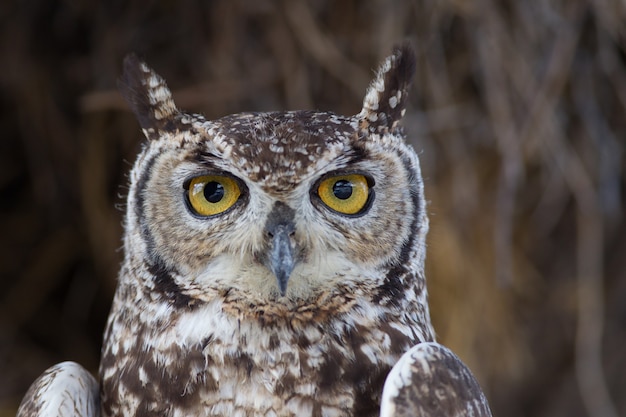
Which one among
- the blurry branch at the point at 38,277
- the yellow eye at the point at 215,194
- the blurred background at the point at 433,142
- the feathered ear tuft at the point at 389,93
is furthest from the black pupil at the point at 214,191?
the blurry branch at the point at 38,277

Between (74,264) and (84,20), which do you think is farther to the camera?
(74,264)

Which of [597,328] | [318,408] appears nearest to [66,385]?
[318,408]

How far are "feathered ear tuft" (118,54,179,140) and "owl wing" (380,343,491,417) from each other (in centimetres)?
55

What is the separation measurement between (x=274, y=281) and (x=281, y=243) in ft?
0.26

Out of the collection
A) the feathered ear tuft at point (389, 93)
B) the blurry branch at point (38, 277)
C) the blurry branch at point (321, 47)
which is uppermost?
the blurry branch at point (321, 47)

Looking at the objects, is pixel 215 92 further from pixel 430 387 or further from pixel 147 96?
pixel 430 387

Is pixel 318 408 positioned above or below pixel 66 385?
above

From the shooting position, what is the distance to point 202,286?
4.25 feet

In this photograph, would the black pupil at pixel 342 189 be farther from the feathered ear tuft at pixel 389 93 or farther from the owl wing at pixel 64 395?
the owl wing at pixel 64 395

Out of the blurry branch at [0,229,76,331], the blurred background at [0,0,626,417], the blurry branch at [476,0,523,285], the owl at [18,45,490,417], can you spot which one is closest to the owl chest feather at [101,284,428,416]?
the owl at [18,45,490,417]

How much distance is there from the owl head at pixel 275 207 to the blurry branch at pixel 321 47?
1160 millimetres

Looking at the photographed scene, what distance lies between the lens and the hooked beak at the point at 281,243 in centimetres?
119

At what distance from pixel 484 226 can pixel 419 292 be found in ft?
4.74

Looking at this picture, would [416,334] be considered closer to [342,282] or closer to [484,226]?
[342,282]
